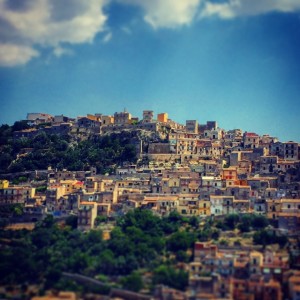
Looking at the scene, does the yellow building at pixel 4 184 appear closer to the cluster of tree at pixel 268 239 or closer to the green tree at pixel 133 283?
the green tree at pixel 133 283

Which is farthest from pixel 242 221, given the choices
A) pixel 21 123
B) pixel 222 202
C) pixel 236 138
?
pixel 21 123

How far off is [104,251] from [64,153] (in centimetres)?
2173

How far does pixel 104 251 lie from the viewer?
41188mm

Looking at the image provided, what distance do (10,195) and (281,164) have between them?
18836 mm

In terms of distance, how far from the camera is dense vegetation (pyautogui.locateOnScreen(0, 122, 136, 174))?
60125 mm

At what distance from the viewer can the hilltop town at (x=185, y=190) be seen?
3909 cm

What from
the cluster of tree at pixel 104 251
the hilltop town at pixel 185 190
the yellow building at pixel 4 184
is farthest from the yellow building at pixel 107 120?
the cluster of tree at pixel 104 251

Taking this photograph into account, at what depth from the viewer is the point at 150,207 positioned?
47.6 meters

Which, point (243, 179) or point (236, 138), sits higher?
point (236, 138)

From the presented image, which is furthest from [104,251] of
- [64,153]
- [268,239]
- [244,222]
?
[64,153]

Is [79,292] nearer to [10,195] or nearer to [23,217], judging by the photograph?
[23,217]

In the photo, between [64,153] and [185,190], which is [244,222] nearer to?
[185,190]

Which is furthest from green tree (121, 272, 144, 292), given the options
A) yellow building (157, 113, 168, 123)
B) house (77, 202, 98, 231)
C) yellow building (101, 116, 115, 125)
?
yellow building (101, 116, 115, 125)

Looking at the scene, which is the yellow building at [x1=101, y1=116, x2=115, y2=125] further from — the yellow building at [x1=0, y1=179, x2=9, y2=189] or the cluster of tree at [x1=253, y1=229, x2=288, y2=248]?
the cluster of tree at [x1=253, y1=229, x2=288, y2=248]
